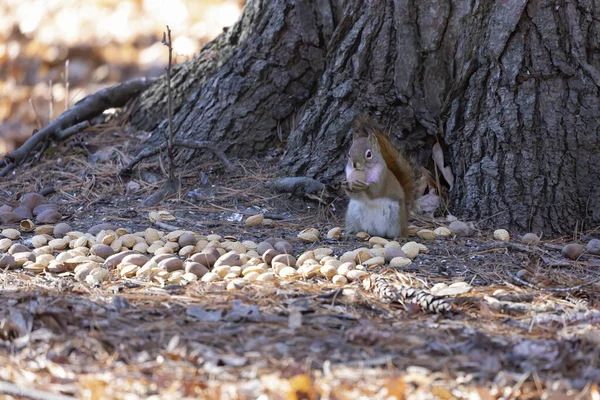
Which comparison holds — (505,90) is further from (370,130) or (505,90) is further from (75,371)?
(75,371)

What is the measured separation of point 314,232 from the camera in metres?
2.71

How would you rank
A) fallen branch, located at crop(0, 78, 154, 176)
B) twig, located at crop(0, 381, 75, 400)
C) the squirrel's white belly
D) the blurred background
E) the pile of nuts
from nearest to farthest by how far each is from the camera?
twig, located at crop(0, 381, 75, 400), the pile of nuts, the squirrel's white belly, fallen branch, located at crop(0, 78, 154, 176), the blurred background

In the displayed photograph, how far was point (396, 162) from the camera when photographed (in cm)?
291

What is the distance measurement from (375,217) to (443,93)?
23.6 inches

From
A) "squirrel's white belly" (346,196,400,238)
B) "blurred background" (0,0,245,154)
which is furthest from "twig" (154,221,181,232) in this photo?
"blurred background" (0,0,245,154)

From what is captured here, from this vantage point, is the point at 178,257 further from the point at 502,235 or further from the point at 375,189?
the point at 502,235

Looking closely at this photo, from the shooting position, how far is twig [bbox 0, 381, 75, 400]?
132 cm

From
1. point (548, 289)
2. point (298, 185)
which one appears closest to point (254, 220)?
point (298, 185)

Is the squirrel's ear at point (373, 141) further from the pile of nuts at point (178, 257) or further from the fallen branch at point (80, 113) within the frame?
the fallen branch at point (80, 113)

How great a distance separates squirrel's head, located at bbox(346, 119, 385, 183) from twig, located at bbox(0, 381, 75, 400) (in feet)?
5.46

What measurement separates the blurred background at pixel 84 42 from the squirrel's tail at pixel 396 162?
3.19 meters

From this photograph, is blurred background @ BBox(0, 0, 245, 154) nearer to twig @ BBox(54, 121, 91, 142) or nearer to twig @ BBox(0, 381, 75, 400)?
twig @ BBox(54, 121, 91, 142)

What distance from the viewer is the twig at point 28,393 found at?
1318 millimetres

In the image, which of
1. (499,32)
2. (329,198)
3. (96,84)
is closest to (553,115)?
(499,32)
